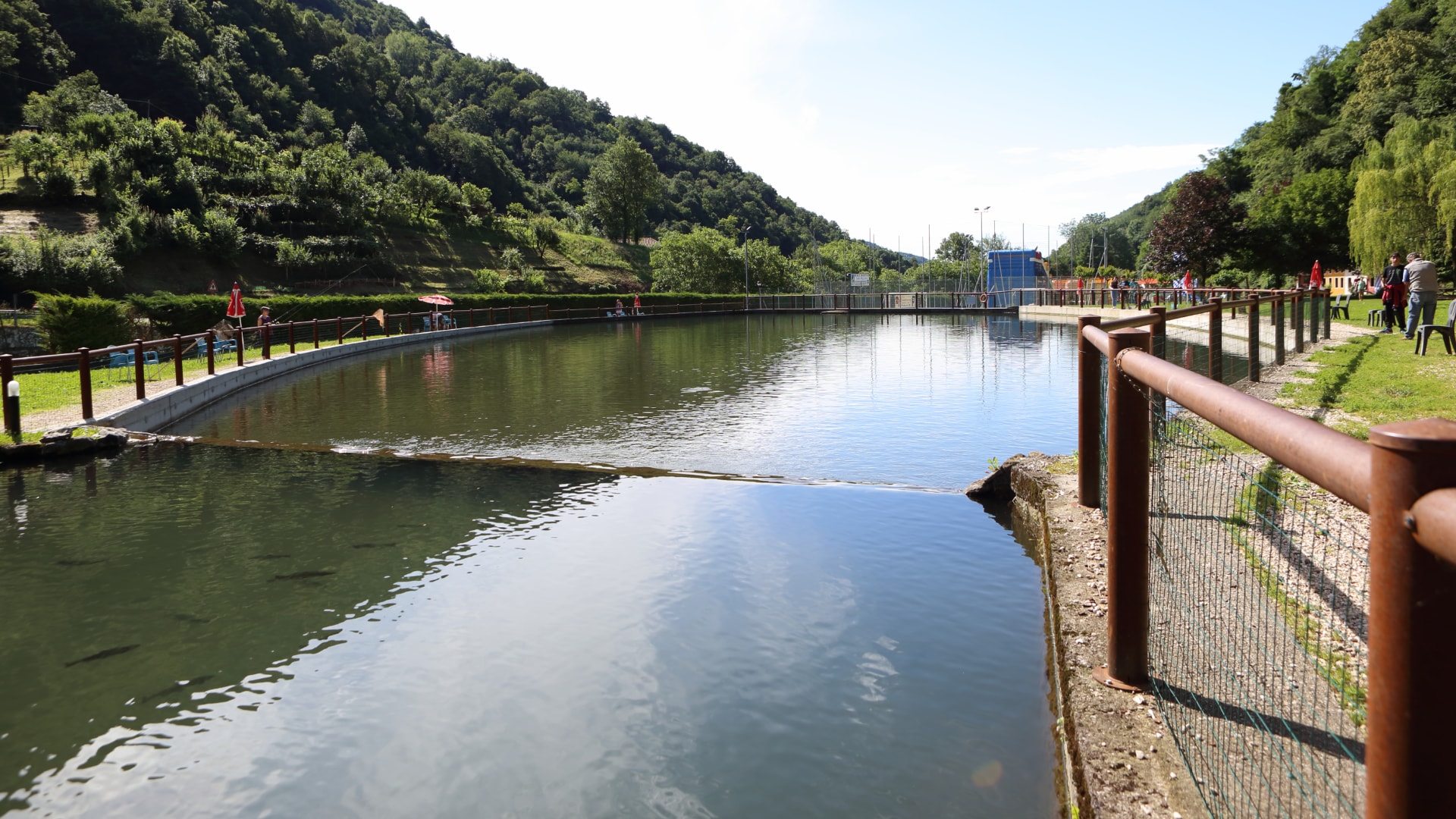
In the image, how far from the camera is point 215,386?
16.8 metres

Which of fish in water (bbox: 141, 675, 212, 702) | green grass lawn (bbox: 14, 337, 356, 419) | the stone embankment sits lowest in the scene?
fish in water (bbox: 141, 675, 212, 702)

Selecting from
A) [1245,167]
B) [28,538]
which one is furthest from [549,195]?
[28,538]

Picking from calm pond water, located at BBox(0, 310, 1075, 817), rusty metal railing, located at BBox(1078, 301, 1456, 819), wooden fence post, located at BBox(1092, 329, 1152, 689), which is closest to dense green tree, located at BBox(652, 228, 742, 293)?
calm pond water, located at BBox(0, 310, 1075, 817)

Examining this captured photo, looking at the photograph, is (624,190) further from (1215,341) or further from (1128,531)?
(1128,531)

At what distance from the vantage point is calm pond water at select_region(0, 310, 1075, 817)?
12.9 ft

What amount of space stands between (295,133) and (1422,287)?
97405 millimetres

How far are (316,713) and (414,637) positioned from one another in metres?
0.92

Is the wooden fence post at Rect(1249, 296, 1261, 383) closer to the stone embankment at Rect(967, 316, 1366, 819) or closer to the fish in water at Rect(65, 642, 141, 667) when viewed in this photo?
the stone embankment at Rect(967, 316, 1366, 819)

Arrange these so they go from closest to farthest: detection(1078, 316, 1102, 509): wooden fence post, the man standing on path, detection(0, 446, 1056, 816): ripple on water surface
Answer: detection(0, 446, 1056, 816): ripple on water surface < detection(1078, 316, 1102, 509): wooden fence post < the man standing on path

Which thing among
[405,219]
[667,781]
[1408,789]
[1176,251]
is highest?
[405,219]

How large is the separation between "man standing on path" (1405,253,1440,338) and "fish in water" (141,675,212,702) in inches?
661

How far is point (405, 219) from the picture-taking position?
238 feet

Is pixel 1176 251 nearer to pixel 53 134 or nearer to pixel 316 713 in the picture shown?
pixel 316 713

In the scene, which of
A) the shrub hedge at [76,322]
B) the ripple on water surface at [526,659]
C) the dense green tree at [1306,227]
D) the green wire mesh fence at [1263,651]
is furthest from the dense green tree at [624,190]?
the green wire mesh fence at [1263,651]
